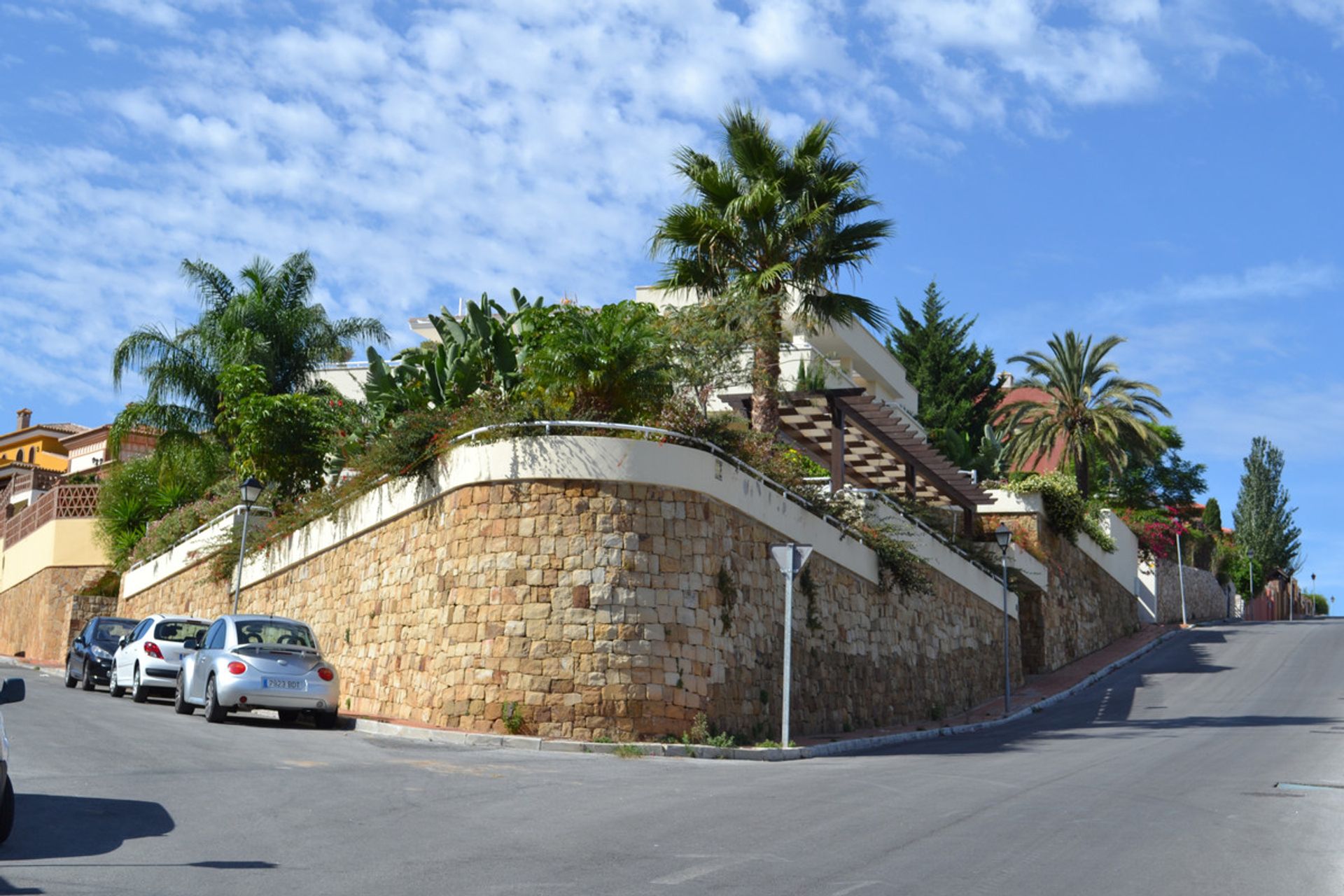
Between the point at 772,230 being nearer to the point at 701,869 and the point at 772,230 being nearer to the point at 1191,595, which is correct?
the point at 701,869

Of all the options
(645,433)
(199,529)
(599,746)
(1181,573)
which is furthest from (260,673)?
(1181,573)

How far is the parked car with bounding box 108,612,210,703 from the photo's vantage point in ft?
72.0

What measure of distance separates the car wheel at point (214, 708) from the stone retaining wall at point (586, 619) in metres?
2.82

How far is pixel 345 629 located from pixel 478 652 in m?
5.28

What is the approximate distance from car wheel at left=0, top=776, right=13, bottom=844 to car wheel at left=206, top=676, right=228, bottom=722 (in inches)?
393

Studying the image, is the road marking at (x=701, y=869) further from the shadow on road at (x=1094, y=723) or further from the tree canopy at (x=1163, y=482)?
the tree canopy at (x=1163, y=482)

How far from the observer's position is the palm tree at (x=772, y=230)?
26.0m

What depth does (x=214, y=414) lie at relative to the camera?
3966 centimetres

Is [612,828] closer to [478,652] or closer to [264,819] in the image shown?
[264,819]

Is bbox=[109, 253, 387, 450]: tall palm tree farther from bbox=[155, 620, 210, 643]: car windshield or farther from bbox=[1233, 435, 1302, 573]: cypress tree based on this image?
bbox=[1233, 435, 1302, 573]: cypress tree

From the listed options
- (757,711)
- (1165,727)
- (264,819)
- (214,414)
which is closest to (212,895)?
(264,819)

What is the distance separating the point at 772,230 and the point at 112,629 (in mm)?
15348

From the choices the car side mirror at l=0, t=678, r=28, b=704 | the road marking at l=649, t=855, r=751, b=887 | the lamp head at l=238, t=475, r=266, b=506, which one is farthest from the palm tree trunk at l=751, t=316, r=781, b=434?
the car side mirror at l=0, t=678, r=28, b=704

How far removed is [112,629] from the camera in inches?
1010
